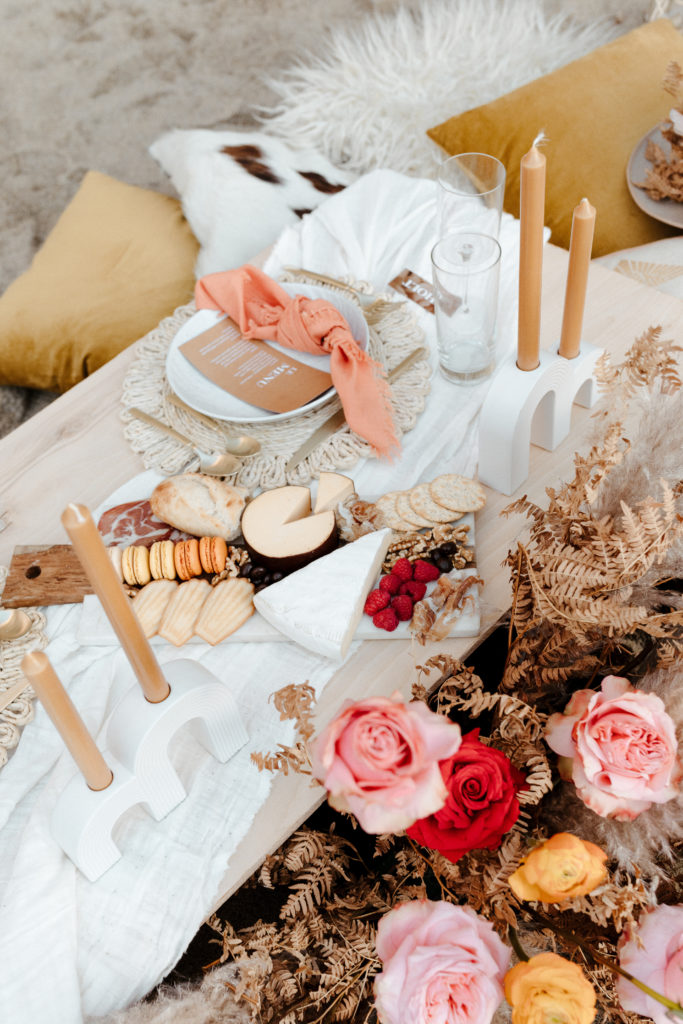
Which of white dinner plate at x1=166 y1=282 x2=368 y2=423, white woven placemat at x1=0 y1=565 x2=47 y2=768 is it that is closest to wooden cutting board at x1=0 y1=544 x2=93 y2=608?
white woven placemat at x1=0 y1=565 x2=47 y2=768

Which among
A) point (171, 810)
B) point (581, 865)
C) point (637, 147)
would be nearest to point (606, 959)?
point (581, 865)

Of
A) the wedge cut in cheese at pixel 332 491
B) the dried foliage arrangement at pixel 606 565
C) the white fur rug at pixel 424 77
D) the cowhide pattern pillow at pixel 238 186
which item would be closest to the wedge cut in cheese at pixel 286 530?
the wedge cut in cheese at pixel 332 491

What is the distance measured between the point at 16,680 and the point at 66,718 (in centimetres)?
28

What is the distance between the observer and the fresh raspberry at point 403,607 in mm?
783

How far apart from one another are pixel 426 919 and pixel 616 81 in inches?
56.6

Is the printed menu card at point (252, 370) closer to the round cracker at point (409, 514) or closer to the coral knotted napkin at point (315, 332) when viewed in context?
the coral knotted napkin at point (315, 332)

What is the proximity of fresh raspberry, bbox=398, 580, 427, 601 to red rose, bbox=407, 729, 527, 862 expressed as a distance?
27 centimetres

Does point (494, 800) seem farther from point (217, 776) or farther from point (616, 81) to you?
point (616, 81)

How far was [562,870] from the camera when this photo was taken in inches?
18.7

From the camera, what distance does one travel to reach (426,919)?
1.71 ft

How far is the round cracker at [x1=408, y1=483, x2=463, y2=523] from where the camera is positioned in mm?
845

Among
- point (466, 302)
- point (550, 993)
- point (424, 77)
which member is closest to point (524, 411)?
point (466, 302)

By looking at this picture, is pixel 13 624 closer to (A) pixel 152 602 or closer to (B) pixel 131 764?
(A) pixel 152 602

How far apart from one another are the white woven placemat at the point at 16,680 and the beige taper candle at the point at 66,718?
166mm
